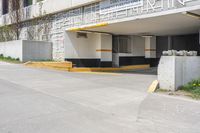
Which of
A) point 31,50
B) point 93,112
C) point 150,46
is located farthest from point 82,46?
point 93,112

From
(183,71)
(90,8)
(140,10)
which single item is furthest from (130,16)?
(183,71)

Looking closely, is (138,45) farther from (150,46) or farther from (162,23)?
(162,23)

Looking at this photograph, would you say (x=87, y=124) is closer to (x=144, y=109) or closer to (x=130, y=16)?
(x=144, y=109)

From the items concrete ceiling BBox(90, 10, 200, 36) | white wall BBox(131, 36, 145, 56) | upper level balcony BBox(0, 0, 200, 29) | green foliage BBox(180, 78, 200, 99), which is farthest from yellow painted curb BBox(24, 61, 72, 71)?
green foliage BBox(180, 78, 200, 99)

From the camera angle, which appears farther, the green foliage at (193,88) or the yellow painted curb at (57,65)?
the yellow painted curb at (57,65)

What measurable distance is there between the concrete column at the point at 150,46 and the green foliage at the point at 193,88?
15056 mm

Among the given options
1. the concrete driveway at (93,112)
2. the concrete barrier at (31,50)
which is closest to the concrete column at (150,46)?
the concrete barrier at (31,50)

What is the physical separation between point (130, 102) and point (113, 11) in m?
9.71

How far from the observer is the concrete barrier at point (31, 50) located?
2134 centimetres

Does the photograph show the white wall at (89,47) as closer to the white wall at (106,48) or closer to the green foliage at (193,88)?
the white wall at (106,48)

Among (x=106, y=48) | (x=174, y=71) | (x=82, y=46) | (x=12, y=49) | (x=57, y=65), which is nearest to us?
(x=174, y=71)

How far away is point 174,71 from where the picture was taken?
10.1m

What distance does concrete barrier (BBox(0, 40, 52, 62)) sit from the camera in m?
21.3

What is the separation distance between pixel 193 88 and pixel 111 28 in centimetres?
980
